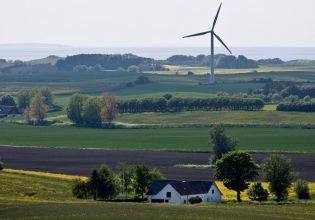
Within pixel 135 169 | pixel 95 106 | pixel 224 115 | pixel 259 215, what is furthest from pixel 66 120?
pixel 259 215

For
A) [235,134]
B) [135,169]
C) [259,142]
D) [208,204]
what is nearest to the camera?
[208,204]

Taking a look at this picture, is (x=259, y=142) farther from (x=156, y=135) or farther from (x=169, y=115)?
(x=169, y=115)

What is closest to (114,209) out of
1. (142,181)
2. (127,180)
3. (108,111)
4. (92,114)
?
(142,181)

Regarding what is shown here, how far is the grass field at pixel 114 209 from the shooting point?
69312mm

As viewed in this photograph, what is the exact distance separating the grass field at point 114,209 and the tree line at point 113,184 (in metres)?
1.51

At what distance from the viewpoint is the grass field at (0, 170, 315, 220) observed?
69.3 metres

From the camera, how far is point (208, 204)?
8294 cm

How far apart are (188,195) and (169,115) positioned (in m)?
107

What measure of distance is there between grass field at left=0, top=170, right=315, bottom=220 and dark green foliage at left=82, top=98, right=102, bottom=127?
93394mm

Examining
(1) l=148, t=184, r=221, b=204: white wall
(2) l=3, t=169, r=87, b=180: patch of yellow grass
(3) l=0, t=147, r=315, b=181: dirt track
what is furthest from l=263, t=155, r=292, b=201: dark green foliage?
(2) l=3, t=169, r=87, b=180: patch of yellow grass

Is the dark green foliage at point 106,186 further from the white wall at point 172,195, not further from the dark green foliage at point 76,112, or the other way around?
the dark green foliage at point 76,112

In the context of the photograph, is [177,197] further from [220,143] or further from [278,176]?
[220,143]

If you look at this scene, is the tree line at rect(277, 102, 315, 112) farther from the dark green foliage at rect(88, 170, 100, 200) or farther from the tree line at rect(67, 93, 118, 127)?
the dark green foliage at rect(88, 170, 100, 200)

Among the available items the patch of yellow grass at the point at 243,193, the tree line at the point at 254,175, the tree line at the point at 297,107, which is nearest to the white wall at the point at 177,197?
the tree line at the point at 254,175
